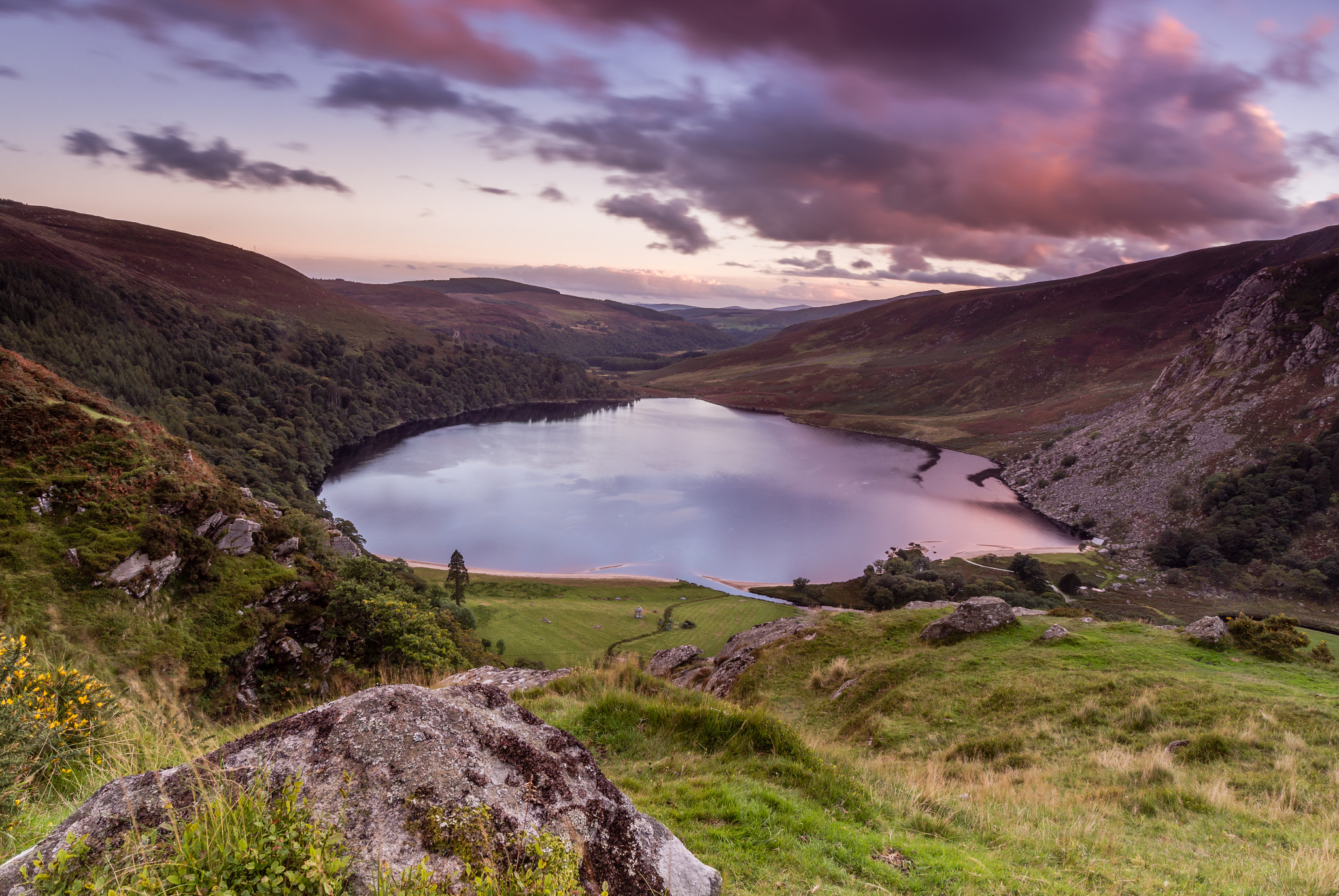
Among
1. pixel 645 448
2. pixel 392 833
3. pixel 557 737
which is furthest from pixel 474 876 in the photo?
pixel 645 448

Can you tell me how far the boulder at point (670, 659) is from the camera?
17953 millimetres

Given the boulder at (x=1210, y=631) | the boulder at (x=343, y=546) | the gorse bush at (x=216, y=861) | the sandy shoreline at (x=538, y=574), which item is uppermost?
the gorse bush at (x=216, y=861)

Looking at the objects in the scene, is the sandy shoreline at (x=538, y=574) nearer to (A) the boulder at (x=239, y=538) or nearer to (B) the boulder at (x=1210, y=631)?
(A) the boulder at (x=239, y=538)

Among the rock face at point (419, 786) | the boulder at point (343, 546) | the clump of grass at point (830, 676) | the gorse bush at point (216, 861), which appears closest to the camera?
the gorse bush at point (216, 861)

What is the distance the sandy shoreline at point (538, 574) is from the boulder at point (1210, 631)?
45916 millimetres

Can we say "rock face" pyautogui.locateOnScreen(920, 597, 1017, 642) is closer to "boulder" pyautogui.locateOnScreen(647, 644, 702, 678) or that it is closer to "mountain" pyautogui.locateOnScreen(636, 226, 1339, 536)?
"boulder" pyautogui.locateOnScreen(647, 644, 702, 678)

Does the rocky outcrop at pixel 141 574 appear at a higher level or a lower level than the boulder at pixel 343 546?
higher

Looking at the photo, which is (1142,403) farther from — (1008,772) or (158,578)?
(158,578)

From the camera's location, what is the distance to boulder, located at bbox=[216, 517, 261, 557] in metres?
16.9

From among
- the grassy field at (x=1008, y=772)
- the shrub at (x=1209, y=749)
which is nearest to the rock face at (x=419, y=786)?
the grassy field at (x=1008, y=772)

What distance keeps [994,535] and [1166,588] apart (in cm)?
1976

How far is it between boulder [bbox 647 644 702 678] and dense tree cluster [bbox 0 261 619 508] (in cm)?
5049

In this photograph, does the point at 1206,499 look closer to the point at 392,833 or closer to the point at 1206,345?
the point at 1206,345

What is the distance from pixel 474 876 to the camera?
110 inches
